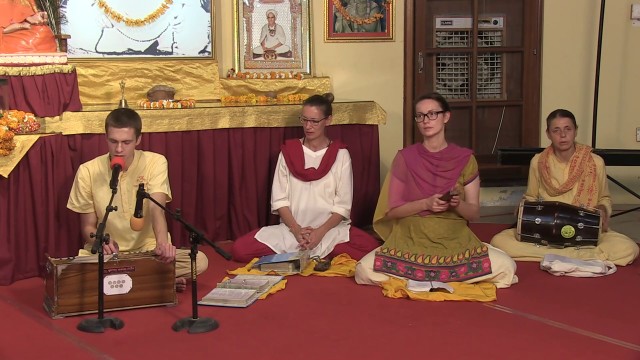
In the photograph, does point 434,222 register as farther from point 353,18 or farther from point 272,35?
point 353,18

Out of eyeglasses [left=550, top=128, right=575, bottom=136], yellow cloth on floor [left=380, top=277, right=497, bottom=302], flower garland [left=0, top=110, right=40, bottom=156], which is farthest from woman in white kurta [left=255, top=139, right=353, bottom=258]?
flower garland [left=0, top=110, right=40, bottom=156]

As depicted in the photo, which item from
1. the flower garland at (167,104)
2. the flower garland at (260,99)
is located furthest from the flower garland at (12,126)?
the flower garland at (260,99)

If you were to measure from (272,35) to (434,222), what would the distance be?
2931 millimetres

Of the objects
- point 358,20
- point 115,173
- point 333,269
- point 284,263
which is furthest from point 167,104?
point 115,173

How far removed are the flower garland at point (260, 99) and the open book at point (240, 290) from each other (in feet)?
6.72

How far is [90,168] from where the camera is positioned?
4633mm

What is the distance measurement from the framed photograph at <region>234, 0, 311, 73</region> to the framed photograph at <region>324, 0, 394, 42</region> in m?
0.22

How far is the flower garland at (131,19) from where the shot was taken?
21.3 feet

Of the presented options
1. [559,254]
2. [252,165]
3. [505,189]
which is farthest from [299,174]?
[505,189]

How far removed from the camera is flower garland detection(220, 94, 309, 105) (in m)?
6.56

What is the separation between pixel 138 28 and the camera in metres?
6.62

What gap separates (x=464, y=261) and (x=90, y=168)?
2128 millimetres

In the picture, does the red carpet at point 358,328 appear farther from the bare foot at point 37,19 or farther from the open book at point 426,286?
the bare foot at point 37,19

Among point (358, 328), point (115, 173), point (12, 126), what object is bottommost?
point (358, 328)
